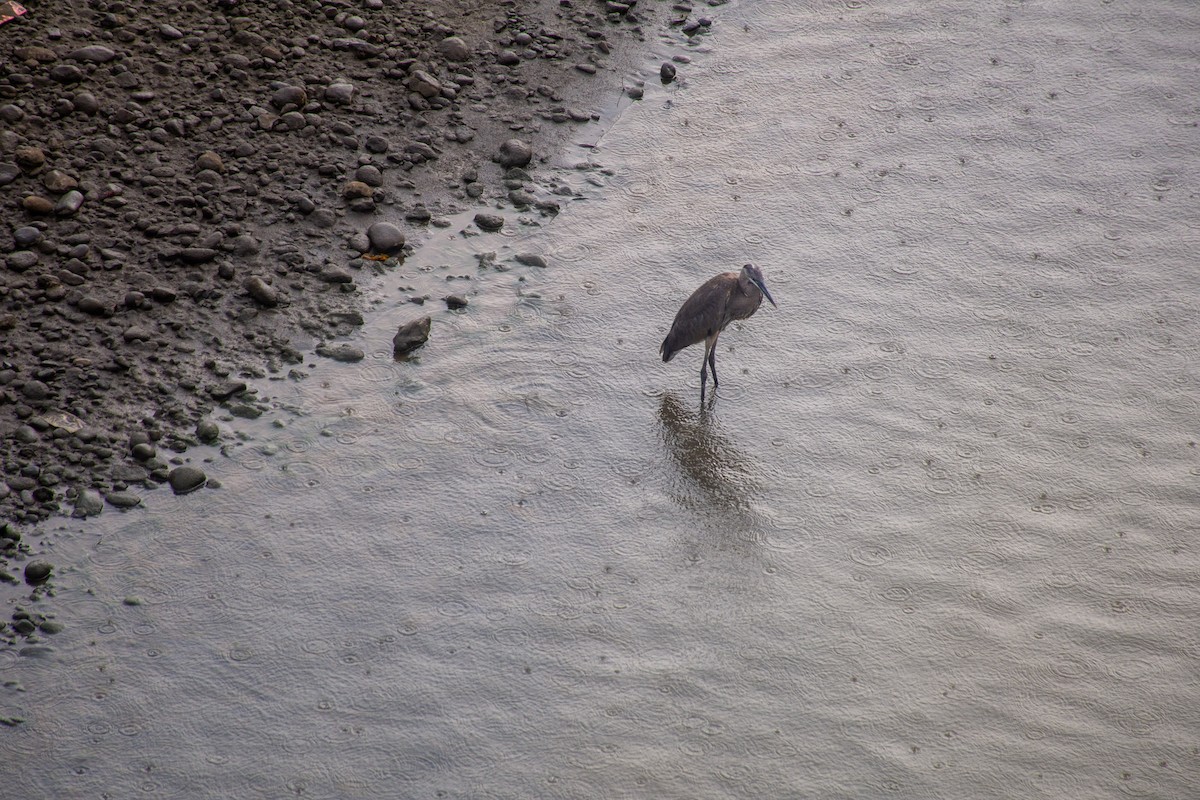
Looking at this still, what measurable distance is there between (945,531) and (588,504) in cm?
198

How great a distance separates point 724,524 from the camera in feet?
20.8

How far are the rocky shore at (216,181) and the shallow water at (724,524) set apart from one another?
383 mm

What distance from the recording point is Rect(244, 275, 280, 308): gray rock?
7344mm

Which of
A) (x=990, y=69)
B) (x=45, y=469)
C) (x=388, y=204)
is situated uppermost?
(x=990, y=69)

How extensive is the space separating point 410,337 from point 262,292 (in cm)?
103

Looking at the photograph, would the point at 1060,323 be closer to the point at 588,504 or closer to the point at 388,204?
the point at 588,504

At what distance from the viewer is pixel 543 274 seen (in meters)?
7.95

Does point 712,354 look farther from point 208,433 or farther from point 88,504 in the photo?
point 88,504

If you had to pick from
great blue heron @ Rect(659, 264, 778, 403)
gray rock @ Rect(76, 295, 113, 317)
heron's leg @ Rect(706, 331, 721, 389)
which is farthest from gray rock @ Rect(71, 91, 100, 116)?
heron's leg @ Rect(706, 331, 721, 389)

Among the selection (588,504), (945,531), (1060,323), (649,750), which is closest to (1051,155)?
(1060,323)

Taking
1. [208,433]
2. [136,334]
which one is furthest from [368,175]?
[208,433]

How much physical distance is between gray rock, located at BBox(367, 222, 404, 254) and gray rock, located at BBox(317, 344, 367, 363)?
1002 millimetres

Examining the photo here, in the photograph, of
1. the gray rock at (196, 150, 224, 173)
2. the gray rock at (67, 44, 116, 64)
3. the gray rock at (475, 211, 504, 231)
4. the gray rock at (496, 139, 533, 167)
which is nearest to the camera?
the gray rock at (196, 150, 224, 173)

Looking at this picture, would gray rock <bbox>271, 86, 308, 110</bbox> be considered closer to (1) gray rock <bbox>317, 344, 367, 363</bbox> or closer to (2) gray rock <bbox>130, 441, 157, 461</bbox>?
(1) gray rock <bbox>317, 344, 367, 363</bbox>
